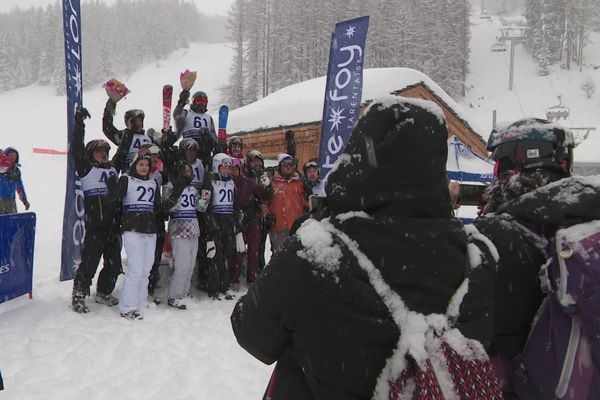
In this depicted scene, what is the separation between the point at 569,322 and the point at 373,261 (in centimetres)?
76

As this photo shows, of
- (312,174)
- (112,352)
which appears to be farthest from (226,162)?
(112,352)

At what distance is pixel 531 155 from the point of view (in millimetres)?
1768

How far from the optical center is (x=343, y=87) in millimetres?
6809

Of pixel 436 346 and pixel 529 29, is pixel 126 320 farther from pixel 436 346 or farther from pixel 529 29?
pixel 529 29

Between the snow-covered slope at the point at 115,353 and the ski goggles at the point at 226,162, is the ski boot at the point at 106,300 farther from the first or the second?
the ski goggles at the point at 226,162

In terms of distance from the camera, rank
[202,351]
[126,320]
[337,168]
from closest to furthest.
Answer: [337,168] → [202,351] → [126,320]

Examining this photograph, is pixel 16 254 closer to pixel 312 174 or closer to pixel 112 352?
pixel 112 352

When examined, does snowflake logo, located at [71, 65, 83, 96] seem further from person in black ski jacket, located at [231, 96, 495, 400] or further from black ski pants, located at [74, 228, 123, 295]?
person in black ski jacket, located at [231, 96, 495, 400]

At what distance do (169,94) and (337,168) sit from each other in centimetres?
531

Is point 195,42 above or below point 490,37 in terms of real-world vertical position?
above

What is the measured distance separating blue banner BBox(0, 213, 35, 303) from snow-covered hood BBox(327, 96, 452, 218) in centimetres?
502

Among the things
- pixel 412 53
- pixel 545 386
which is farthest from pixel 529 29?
pixel 545 386

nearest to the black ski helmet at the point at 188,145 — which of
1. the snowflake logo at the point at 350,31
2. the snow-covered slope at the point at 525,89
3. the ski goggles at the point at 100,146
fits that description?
the ski goggles at the point at 100,146

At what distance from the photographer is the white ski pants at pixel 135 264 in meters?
5.16
